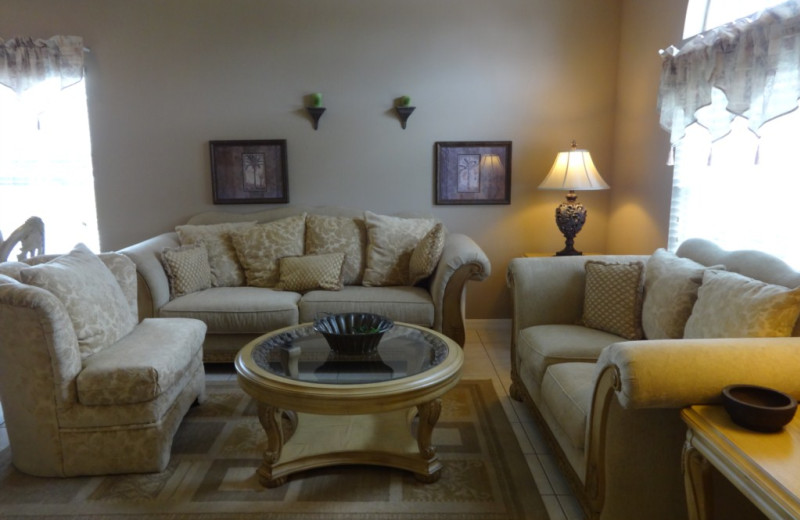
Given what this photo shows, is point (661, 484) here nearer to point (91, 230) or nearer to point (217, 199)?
point (217, 199)

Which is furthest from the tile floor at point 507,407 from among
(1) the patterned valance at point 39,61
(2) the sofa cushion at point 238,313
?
(1) the patterned valance at point 39,61

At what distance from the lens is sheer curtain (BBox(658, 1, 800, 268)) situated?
2164 mm

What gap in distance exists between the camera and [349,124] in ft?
12.8

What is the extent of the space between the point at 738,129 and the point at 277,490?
273cm

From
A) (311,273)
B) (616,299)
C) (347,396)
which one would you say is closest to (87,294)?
(347,396)

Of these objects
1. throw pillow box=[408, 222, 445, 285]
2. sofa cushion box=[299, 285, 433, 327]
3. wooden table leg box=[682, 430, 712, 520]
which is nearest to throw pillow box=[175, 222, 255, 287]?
sofa cushion box=[299, 285, 433, 327]

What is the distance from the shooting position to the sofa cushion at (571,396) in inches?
71.7

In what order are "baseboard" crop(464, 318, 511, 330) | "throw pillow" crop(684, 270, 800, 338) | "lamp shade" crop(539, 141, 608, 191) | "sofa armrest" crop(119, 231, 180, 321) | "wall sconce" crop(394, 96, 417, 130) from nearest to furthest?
"throw pillow" crop(684, 270, 800, 338) → "sofa armrest" crop(119, 231, 180, 321) → "lamp shade" crop(539, 141, 608, 191) → "wall sconce" crop(394, 96, 417, 130) → "baseboard" crop(464, 318, 511, 330)

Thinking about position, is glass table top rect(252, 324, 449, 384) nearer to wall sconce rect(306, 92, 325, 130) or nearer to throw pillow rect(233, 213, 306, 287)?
throw pillow rect(233, 213, 306, 287)

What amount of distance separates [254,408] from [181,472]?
23.9 inches

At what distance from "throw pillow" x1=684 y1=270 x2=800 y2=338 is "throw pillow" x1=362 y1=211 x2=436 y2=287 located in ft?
6.13

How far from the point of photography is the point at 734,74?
2381 mm

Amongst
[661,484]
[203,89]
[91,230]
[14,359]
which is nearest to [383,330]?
[661,484]

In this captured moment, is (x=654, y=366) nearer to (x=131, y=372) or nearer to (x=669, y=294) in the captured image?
(x=669, y=294)
